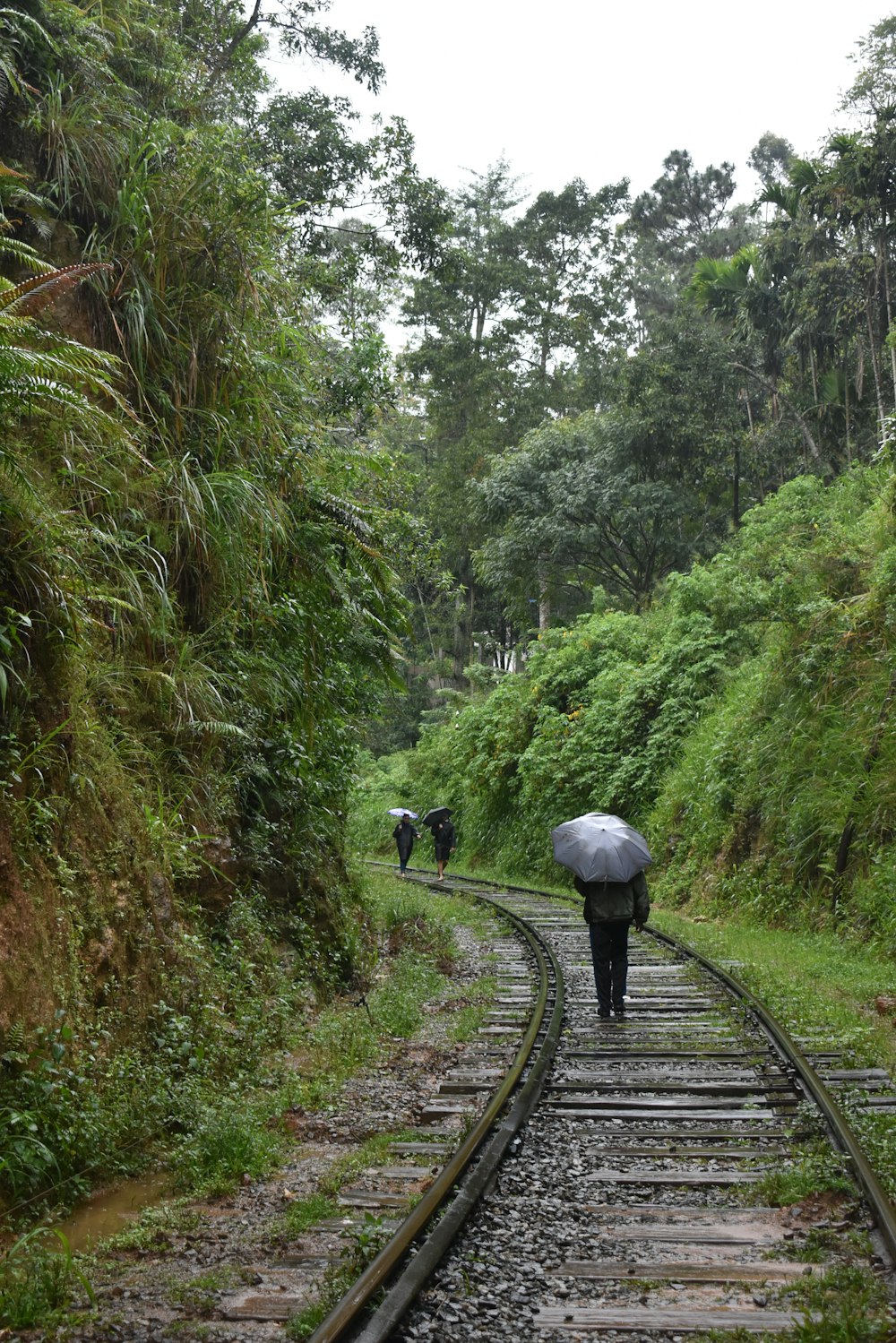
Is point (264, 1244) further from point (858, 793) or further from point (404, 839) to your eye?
point (404, 839)

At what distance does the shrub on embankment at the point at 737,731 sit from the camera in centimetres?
1452

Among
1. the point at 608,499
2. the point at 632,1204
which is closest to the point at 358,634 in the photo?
the point at 632,1204

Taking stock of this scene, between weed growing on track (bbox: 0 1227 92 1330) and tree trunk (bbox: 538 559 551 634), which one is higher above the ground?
tree trunk (bbox: 538 559 551 634)

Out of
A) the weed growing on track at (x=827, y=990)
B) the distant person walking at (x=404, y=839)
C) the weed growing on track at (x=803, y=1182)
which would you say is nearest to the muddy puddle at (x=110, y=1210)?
the weed growing on track at (x=803, y=1182)

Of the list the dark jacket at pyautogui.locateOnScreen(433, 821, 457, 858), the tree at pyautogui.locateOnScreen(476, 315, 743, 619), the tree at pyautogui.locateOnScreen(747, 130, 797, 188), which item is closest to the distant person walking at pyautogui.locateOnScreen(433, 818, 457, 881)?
the dark jacket at pyautogui.locateOnScreen(433, 821, 457, 858)

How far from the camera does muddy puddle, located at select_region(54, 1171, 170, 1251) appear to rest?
491 centimetres

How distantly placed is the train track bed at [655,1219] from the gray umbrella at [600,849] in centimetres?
150

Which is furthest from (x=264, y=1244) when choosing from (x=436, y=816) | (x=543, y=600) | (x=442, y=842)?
(x=543, y=600)

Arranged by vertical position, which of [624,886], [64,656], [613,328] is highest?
[613,328]

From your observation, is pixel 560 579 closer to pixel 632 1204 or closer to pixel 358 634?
pixel 358 634

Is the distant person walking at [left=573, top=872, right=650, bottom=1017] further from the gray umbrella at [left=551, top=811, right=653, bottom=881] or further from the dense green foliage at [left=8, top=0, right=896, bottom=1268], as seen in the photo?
the dense green foliage at [left=8, top=0, right=896, bottom=1268]

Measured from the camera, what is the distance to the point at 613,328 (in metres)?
42.8

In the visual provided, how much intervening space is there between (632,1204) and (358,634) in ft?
25.2

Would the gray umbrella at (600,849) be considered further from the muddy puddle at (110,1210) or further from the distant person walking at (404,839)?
the distant person walking at (404,839)
